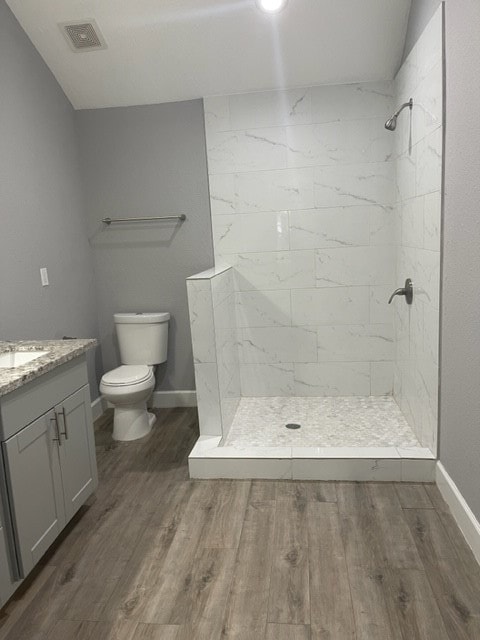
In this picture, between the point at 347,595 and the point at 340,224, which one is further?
the point at 340,224

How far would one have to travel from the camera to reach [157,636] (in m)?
1.74

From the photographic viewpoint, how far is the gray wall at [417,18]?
2.54 meters

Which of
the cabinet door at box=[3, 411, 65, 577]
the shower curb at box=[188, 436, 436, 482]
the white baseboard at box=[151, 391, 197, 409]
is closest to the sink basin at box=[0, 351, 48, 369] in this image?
the cabinet door at box=[3, 411, 65, 577]

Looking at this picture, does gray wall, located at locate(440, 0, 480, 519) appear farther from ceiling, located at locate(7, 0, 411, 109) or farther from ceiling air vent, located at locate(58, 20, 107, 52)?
ceiling air vent, located at locate(58, 20, 107, 52)

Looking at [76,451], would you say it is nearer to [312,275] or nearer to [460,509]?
[460,509]

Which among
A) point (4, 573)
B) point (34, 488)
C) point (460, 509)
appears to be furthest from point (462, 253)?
point (4, 573)

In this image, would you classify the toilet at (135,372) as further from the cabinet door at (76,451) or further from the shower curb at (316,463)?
the cabinet door at (76,451)

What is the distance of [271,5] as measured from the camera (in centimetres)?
290

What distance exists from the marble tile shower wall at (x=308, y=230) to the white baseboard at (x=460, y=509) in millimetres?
1323

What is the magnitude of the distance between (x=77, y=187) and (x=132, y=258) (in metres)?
0.64

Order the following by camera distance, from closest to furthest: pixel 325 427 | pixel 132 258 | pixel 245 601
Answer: pixel 245 601 → pixel 325 427 → pixel 132 258

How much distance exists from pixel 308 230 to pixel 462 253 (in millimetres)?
1662

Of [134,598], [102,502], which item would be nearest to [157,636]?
[134,598]

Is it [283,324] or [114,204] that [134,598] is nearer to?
[283,324]
